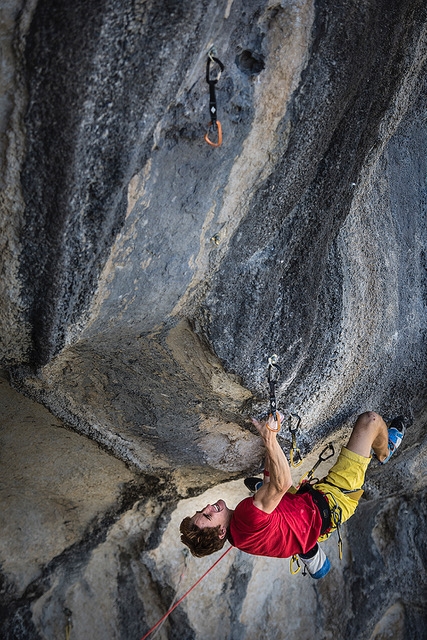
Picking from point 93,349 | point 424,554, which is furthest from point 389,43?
point 424,554

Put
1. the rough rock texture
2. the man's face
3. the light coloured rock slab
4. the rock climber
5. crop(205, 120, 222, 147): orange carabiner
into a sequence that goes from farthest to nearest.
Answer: the light coloured rock slab, the man's face, the rock climber, crop(205, 120, 222, 147): orange carabiner, the rough rock texture

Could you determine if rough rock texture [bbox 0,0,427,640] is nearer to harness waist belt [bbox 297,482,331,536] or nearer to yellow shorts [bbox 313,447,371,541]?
yellow shorts [bbox 313,447,371,541]

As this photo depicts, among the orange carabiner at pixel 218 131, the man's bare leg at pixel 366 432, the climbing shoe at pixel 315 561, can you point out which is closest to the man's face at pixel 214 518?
the climbing shoe at pixel 315 561

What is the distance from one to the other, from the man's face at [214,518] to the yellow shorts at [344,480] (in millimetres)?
472

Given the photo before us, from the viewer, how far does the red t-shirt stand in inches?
99.6

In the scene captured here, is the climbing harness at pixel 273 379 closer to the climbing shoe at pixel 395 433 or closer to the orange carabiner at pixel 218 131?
the climbing shoe at pixel 395 433

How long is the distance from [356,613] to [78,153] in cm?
A: 316

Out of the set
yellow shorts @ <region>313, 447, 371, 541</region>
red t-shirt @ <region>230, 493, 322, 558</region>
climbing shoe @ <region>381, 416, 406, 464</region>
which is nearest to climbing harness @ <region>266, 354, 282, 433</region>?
red t-shirt @ <region>230, 493, 322, 558</region>

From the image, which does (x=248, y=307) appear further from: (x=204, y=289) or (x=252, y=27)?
(x=252, y=27)

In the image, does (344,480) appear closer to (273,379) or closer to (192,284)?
(273,379)

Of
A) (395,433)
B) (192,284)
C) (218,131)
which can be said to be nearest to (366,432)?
(395,433)

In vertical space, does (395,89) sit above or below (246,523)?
above

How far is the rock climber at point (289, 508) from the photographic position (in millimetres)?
2447

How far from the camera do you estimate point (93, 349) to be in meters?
2.20
